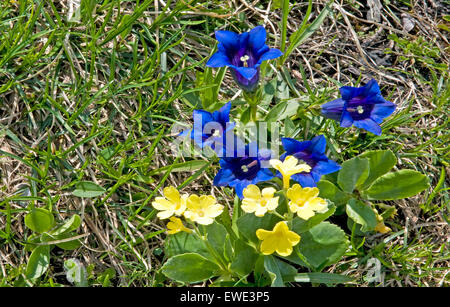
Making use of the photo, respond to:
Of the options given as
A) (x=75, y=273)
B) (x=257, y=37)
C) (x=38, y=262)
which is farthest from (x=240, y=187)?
(x=38, y=262)

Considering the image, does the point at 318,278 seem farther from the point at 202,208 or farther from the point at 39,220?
the point at 39,220

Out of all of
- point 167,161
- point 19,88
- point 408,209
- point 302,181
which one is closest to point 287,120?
point 302,181

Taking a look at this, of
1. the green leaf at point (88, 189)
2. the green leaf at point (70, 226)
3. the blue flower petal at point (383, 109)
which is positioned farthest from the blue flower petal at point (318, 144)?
the green leaf at point (70, 226)

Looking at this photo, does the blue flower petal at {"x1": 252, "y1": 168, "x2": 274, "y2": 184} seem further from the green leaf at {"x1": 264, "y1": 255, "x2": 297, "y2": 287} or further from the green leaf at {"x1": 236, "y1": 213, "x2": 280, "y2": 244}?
the green leaf at {"x1": 264, "y1": 255, "x2": 297, "y2": 287}

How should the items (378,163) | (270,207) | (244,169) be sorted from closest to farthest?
(270,207) < (244,169) < (378,163)

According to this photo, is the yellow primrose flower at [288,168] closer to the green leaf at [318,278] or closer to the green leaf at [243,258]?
the green leaf at [243,258]

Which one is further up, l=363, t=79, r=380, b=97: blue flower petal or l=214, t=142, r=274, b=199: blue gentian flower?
l=363, t=79, r=380, b=97: blue flower petal

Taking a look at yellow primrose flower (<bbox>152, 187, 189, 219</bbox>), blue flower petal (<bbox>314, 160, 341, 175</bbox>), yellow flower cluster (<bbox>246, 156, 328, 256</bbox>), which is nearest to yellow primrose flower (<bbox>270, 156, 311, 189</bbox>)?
yellow flower cluster (<bbox>246, 156, 328, 256</bbox>)
